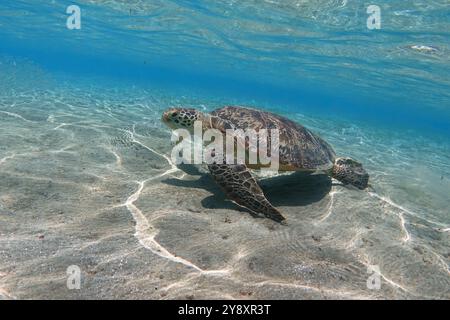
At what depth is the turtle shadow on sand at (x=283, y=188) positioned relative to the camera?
5.36 metres

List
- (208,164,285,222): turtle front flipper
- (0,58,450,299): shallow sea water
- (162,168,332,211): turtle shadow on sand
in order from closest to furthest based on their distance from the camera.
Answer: (0,58,450,299): shallow sea water < (208,164,285,222): turtle front flipper < (162,168,332,211): turtle shadow on sand

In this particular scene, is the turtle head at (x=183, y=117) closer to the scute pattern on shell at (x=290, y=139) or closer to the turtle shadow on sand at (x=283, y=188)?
the scute pattern on shell at (x=290, y=139)

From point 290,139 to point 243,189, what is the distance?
1838 millimetres

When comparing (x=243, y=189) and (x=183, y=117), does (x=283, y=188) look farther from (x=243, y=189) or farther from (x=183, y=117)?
(x=183, y=117)

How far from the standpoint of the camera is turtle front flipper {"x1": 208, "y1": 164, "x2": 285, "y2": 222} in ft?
15.3

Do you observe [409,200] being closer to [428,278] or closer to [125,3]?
[428,278]

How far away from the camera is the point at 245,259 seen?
11.7 feet

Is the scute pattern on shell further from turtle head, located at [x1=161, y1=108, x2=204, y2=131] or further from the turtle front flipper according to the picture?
the turtle front flipper

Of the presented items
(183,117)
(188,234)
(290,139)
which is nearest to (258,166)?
(290,139)

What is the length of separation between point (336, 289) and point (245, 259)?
102cm

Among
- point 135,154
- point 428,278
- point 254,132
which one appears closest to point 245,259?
point 428,278

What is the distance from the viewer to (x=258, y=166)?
5.65 metres

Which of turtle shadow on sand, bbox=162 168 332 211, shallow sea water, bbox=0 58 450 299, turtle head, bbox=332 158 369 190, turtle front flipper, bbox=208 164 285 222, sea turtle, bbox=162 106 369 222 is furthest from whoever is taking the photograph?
turtle head, bbox=332 158 369 190

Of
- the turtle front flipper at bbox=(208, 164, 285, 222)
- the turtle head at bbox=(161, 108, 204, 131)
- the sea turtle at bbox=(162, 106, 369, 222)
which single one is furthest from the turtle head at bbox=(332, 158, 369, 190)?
the turtle head at bbox=(161, 108, 204, 131)
